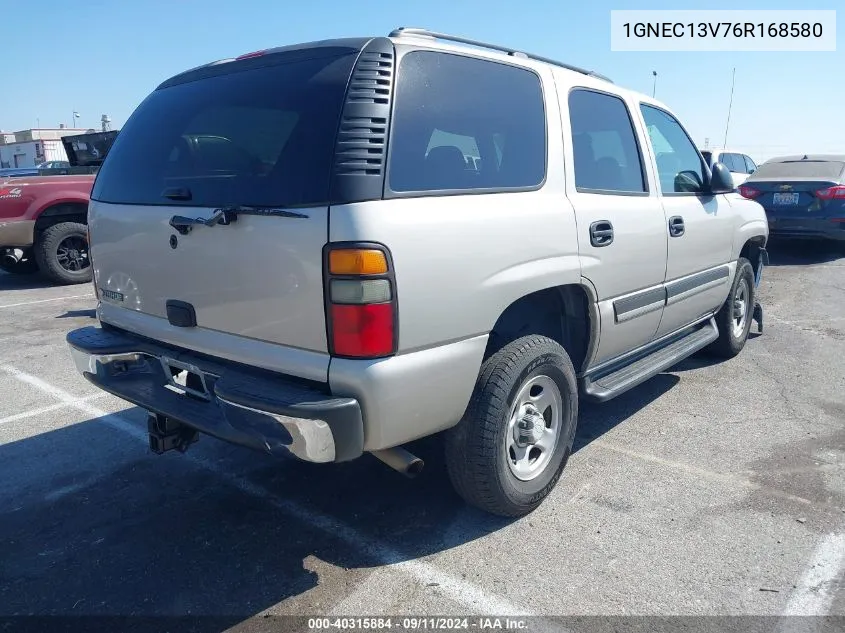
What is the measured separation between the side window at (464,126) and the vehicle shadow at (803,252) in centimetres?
888

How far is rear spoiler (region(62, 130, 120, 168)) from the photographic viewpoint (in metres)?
11.2

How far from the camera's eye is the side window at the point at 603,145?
335 cm

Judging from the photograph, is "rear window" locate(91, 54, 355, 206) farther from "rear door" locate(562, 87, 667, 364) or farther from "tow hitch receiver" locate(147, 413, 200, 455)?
"rear door" locate(562, 87, 667, 364)

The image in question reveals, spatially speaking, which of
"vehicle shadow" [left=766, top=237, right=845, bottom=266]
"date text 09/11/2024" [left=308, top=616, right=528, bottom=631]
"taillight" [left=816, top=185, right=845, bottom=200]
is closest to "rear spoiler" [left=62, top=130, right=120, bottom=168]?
"date text 09/11/2024" [left=308, top=616, right=528, bottom=631]

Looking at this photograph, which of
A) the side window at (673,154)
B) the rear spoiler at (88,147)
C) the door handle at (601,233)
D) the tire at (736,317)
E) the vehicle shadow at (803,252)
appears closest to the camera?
the door handle at (601,233)

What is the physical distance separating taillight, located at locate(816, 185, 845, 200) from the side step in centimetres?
642

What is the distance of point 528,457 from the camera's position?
Answer: 3.15 m

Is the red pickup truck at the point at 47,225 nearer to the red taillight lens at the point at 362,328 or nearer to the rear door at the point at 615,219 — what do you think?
the rear door at the point at 615,219

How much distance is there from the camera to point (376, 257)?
2254 millimetres

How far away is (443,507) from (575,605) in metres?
0.87

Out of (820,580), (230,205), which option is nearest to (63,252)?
(230,205)

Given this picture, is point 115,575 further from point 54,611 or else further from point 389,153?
point 389,153

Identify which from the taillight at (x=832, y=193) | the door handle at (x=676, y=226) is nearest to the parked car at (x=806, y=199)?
the taillight at (x=832, y=193)

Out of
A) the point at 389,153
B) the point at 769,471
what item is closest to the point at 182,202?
the point at 389,153
